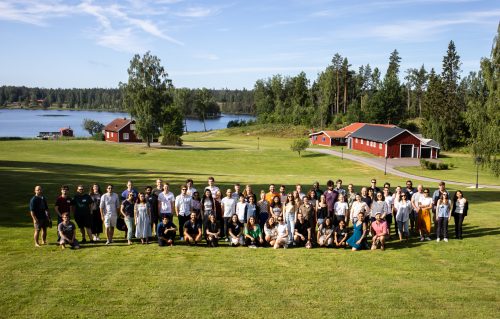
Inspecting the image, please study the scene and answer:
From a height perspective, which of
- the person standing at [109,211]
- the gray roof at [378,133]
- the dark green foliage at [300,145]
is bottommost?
the person standing at [109,211]

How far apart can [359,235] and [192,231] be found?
544cm

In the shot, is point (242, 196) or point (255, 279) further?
point (242, 196)

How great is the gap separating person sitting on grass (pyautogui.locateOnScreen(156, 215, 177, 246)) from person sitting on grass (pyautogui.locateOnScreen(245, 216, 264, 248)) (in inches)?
94.3

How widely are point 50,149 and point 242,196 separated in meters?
Result: 50.5

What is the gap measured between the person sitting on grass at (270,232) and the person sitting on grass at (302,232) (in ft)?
2.24

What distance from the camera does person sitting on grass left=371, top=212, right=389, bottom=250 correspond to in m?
13.4

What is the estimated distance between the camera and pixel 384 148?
5959 cm

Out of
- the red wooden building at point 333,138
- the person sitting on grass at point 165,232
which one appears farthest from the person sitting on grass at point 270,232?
the red wooden building at point 333,138

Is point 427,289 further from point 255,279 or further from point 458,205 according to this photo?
point 458,205

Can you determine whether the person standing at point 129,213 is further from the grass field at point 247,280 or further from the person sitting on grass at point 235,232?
the person sitting on grass at point 235,232

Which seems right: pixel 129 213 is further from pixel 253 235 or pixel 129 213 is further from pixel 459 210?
pixel 459 210

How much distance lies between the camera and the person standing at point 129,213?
44.2 ft

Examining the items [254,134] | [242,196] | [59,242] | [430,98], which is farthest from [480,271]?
[254,134]

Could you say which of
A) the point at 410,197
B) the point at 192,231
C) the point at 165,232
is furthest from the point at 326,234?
the point at 165,232
